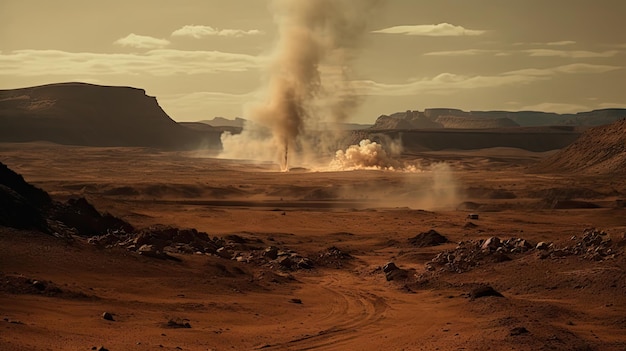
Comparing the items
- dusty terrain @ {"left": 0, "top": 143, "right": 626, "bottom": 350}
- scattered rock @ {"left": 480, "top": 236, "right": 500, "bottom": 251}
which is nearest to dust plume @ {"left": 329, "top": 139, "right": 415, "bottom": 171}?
dusty terrain @ {"left": 0, "top": 143, "right": 626, "bottom": 350}

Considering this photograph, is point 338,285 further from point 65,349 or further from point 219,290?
point 65,349

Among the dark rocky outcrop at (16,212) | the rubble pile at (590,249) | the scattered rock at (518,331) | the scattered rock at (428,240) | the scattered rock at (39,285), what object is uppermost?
the dark rocky outcrop at (16,212)

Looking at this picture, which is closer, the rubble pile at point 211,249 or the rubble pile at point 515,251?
the rubble pile at point 515,251

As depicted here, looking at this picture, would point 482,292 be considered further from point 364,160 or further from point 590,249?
point 364,160

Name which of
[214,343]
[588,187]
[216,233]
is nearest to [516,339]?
[214,343]

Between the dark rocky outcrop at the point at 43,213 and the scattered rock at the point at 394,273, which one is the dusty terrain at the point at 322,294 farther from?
the dark rocky outcrop at the point at 43,213

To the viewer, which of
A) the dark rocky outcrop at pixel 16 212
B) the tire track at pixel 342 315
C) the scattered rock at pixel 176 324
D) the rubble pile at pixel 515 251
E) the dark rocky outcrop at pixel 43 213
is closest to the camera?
the tire track at pixel 342 315

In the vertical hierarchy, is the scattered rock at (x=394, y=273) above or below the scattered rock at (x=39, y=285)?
below

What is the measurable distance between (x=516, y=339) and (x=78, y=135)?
186 m

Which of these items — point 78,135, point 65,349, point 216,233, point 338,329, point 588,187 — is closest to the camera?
point 65,349

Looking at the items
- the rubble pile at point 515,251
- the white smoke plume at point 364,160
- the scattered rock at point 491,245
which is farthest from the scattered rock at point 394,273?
the white smoke plume at point 364,160

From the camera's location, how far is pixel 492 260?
29.5m

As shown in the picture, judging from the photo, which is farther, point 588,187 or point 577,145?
point 577,145

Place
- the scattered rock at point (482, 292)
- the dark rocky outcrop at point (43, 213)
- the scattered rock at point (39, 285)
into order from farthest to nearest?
the dark rocky outcrop at point (43, 213) → the scattered rock at point (482, 292) → the scattered rock at point (39, 285)
